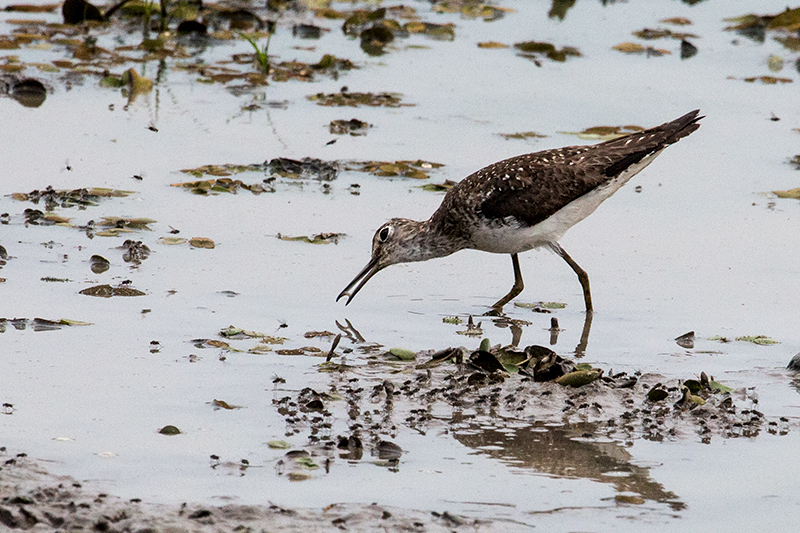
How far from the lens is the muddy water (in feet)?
19.0

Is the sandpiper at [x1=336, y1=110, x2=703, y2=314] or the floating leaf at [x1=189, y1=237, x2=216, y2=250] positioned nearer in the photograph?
the sandpiper at [x1=336, y1=110, x2=703, y2=314]

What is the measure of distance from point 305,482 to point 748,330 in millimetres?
3949

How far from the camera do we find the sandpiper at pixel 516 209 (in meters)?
9.08

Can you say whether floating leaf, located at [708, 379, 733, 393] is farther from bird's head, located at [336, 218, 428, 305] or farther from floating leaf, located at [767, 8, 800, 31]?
floating leaf, located at [767, 8, 800, 31]

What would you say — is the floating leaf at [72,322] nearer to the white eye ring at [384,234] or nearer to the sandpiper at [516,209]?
the sandpiper at [516,209]

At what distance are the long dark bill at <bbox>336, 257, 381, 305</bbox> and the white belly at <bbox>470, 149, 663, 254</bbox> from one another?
869mm

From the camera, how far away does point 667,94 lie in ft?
47.1

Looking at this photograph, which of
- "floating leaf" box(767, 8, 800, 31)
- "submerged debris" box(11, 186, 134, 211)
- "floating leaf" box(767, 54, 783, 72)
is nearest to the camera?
"submerged debris" box(11, 186, 134, 211)

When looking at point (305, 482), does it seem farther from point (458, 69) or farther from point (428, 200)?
point (458, 69)

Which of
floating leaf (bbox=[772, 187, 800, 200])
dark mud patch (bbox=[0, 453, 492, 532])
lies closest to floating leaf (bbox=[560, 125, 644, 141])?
floating leaf (bbox=[772, 187, 800, 200])

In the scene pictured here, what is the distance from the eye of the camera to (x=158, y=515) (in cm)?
507

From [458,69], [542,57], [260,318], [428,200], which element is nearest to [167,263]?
[260,318]

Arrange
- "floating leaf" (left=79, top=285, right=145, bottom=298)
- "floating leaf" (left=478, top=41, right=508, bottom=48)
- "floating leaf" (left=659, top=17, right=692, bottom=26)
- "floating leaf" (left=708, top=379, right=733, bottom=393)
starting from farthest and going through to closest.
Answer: "floating leaf" (left=659, top=17, right=692, bottom=26)
"floating leaf" (left=478, top=41, right=508, bottom=48)
"floating leaf" (left=79, top=285, right=145, bottom=298)
"floating leaf" (left=708, top=379, right=733, bottom=393)

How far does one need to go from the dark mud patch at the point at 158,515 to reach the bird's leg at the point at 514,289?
11.6 ft
